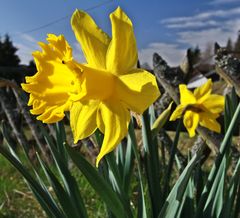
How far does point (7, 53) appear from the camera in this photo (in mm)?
14695

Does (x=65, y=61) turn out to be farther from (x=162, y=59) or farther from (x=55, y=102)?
(x=162, y=59)

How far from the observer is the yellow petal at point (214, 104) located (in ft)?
3.73

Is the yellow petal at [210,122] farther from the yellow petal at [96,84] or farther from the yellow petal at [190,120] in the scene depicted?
the yellow petal at [96,84]

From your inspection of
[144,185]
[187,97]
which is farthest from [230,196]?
[187,97]

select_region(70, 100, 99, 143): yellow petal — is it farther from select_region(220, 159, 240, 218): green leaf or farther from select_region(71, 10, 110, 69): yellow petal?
select_region(220, 159, 240, 218): green leaf

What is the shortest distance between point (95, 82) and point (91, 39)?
83mm

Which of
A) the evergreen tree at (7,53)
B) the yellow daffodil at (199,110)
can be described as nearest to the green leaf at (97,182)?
the yellow daffodil at (199,110)

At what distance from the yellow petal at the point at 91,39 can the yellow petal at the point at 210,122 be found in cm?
49

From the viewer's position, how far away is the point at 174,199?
0.65 metres

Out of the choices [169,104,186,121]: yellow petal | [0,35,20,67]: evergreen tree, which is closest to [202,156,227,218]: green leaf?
[169,104,186,121]: yellow petal

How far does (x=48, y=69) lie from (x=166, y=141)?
1146 millimetres

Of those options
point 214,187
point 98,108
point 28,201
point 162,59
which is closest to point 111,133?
point 98,108

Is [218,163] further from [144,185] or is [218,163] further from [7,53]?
[7,53]

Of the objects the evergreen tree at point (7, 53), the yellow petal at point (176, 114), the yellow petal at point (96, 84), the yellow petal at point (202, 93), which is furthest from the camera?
the evergreen tree at point (7, 53)
